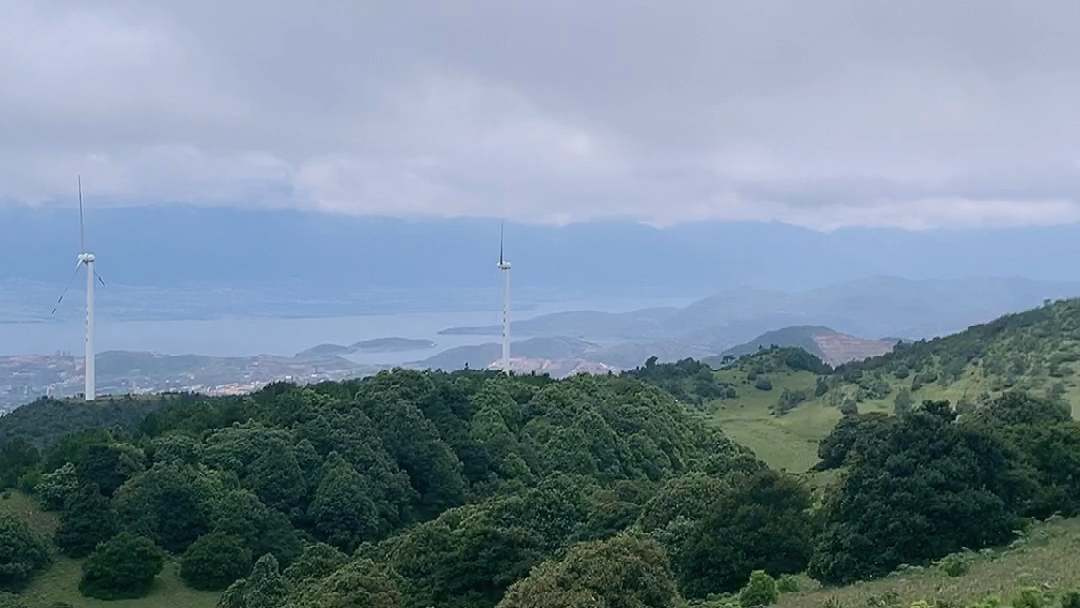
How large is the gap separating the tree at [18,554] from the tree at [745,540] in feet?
68.9

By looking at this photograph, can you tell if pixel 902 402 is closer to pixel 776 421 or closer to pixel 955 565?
pixel 776 421

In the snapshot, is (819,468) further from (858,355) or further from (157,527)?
(858,355)

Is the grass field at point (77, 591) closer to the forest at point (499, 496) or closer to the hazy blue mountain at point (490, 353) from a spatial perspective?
the forest at point (499, 496)

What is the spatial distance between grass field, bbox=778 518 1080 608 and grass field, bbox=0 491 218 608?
68.6ft

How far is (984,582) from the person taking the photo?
58.6ft

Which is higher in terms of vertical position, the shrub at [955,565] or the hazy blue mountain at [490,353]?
the shrub at [955,565]

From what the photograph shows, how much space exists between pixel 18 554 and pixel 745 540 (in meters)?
23.1

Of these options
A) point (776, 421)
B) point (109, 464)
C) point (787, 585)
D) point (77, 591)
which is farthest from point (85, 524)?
point (776, 421)

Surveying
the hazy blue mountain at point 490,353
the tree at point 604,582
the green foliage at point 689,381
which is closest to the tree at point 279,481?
the tree at point 604,582

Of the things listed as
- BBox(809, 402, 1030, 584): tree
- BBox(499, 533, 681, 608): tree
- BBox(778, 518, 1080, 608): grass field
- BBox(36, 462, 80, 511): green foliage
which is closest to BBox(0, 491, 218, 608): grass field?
BBox(36, 462, 80, 511): green foliage

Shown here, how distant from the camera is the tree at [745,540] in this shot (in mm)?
25953

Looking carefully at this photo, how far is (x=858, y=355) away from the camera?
463 ft

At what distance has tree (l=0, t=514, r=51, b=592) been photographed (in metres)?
34.2

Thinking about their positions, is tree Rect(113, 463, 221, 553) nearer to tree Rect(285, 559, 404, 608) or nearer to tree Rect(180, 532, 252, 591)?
tree Rect(180, 532, 252, 591)
